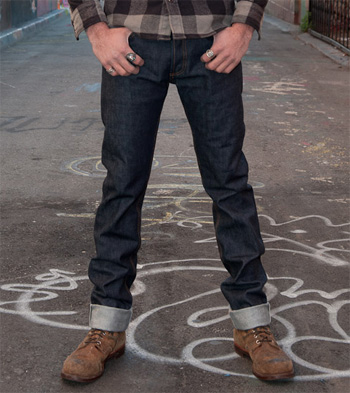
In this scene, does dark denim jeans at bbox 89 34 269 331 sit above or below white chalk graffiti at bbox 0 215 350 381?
above

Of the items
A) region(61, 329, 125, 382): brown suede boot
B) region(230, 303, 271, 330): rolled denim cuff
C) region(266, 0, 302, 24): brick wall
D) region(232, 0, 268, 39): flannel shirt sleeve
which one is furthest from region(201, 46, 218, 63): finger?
region(266, 0, 302, 24): brick wall

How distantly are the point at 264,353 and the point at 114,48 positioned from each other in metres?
1.04

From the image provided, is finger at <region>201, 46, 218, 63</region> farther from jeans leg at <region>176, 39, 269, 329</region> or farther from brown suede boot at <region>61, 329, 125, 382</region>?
brown suede boot at <region>61, 329, 125, 382</region>

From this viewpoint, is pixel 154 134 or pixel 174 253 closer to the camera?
pixel 154 134

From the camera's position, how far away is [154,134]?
7.68 feet

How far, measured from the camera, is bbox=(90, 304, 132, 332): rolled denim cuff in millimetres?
2348

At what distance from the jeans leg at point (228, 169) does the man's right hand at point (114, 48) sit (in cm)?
16

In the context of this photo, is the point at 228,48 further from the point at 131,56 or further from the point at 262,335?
the point at 262,335

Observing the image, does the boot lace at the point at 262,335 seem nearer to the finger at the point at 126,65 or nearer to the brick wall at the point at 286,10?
the finger at the point at 126,65

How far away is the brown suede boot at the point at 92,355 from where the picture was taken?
7.40 feet

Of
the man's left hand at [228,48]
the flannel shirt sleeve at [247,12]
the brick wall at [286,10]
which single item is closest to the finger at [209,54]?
the man's left hand at [228,48]

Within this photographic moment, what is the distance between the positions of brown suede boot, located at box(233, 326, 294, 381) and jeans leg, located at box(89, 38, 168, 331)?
39cm

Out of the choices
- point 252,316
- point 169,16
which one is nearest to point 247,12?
point 169,16

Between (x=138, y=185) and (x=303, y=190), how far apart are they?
2.35 m
